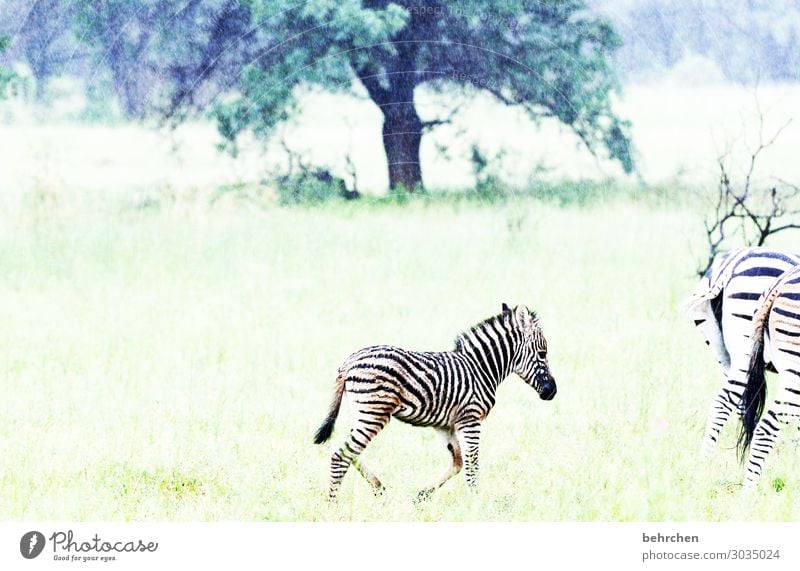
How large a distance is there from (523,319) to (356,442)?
120 centimetres

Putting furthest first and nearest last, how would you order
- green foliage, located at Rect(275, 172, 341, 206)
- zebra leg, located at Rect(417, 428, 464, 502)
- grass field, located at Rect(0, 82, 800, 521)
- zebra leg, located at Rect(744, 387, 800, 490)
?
1. green foliage, located at Rect(275, 172, 341, 206)
2. grass field, located at Rect(0, 82, 800, 521)
3. zebra leg, located at Rect(744, 387, 800, 490)
4. zebra leg, located at Rect(417, 428, 464, 502)

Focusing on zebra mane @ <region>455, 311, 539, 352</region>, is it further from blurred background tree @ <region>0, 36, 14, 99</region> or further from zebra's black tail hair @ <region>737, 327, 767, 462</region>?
blurred background tree @ <region>0, 36, 14, 99</region>

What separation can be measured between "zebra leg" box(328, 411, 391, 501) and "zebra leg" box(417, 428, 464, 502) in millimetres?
478

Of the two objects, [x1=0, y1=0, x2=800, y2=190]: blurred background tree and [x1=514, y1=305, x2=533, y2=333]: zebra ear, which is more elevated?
[x1=0, y1=0, x2=800, y2=190]: blurred background tree

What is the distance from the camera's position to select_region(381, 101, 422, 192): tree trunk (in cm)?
1159

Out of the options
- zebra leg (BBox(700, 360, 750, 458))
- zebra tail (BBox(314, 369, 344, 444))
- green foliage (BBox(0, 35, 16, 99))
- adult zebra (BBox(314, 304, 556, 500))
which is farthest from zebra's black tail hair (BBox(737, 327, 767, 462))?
green foliage (BBox(0, 35, 16, 99))

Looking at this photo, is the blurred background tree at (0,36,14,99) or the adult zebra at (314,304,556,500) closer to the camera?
the adult zebra at (314,304,556,500)

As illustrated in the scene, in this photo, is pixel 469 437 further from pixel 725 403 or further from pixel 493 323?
pixel 725 403

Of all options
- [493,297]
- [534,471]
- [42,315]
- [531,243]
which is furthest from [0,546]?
[531,243]

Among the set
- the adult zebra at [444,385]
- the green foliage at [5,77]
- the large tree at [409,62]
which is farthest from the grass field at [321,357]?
the green foliage at [5,77]

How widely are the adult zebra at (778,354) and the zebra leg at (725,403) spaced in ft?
1.31

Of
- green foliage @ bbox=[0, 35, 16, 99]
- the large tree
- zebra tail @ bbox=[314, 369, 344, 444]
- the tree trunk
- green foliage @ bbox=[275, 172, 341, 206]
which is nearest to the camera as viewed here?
zebra tail @ bbox=[314, 369, 344, 444]

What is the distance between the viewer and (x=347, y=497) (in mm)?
6305

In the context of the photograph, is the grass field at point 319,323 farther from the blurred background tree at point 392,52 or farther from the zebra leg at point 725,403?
the blurred background tree at point 392,52
